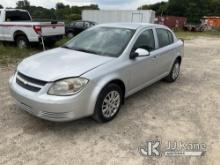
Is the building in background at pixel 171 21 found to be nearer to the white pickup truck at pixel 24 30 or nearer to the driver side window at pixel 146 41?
the white pickup truck at pixel 24 30

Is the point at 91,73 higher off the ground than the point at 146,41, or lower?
lower

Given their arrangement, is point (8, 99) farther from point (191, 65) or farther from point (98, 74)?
point (191, 65)

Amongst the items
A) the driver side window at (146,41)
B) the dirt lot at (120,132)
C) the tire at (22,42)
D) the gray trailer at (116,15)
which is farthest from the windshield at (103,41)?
the gray trailer at (116,15)

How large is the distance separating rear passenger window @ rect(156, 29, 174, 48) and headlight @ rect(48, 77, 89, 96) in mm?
2650

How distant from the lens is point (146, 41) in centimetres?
522

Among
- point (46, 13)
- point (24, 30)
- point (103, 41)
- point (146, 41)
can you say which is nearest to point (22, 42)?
point (24, 30)

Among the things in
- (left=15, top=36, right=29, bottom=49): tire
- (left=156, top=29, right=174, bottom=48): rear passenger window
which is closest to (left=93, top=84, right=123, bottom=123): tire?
(left=156, top=29, right=174, bottom=48): rear passenger window

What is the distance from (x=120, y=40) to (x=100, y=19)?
2504cm

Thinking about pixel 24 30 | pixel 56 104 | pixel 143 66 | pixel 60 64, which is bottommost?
pixel 56 104

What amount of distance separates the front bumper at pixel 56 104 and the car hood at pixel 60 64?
0.23 m

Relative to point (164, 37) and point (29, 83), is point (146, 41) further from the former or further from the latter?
point (29, 83)

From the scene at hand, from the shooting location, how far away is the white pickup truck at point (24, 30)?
34.2 ft

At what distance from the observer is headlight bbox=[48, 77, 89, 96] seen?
12.1 feet

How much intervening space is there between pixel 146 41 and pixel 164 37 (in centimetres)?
103
